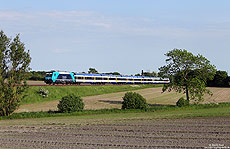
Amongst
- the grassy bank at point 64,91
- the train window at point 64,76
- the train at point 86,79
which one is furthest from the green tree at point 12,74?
the train window at point 64,76

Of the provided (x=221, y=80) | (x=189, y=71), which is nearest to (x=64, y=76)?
(x=189, y=71)

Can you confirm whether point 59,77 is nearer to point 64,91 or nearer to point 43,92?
point 64,91

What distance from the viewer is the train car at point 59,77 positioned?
64.9 m

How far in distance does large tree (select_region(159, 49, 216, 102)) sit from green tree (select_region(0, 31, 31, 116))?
23.1 metres

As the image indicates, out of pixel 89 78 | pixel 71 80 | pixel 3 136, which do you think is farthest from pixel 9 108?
pixel 89 78

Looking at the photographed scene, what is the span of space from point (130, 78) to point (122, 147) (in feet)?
260

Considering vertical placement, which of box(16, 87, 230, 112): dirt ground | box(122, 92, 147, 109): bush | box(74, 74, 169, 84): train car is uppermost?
box(74, 74, 169, 84): train car

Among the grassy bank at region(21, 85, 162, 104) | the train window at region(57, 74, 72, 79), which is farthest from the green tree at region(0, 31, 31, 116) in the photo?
the train window at region(57, 74, 72, 79)

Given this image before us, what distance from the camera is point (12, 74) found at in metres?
30.8

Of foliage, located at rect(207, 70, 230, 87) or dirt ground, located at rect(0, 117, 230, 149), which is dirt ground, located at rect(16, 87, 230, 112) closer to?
dirt ground, located at rect(0, 117, 230, 149)

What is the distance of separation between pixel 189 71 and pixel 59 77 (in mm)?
32325

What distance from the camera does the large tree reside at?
4378 centimetres

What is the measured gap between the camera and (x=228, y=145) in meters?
13.6

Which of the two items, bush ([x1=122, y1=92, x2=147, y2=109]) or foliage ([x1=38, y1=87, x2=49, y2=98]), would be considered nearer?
bush ([x1=122, y1=92, x2=147, y2=109])
